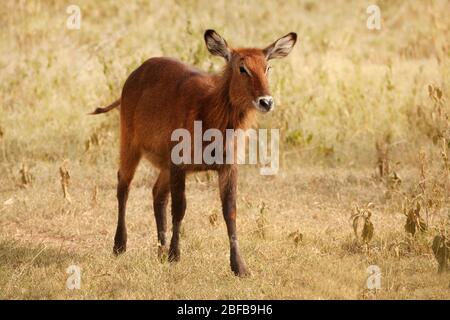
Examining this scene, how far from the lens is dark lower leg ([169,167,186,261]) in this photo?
6.72 metres

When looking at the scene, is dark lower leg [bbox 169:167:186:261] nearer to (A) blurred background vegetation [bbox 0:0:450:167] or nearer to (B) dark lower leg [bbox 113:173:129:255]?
(B) dark lower leg [bbox 113:173:129:255]

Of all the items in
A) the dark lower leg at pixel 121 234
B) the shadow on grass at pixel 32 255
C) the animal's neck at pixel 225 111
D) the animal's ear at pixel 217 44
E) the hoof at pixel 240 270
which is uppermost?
the animal's ear at pixel 217 44

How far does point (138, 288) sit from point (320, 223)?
244 centimetres

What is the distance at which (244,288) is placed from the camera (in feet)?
19.9

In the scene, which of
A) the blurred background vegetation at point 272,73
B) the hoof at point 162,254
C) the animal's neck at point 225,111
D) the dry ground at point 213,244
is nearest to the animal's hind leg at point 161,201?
the dry ground at point 213,244

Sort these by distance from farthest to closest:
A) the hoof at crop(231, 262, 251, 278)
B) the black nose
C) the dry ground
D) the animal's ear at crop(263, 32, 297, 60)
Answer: the animal's ear at crop(263, 32, 297, 60)
the hoof at crop(231, 262, 251, 278)
the black nose
the dry ground

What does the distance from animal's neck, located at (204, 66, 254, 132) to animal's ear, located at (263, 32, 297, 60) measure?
34cm

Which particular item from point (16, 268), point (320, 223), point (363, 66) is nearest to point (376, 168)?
point (320, 223)

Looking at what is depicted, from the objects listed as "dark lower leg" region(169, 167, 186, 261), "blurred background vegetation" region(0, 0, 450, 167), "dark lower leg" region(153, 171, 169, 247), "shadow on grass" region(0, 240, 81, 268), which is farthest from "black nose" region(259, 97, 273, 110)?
"blurred background vegetation" region(0, 0, 450, 167)

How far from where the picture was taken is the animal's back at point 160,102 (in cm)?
683

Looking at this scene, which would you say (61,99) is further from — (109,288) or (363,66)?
(109,288)

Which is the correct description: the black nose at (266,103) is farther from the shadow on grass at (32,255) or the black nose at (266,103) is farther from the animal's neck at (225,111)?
the shadow on grass at (32,255)

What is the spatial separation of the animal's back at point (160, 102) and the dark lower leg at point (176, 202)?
0.76 ft

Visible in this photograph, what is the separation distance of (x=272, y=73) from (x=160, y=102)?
4.77 m
